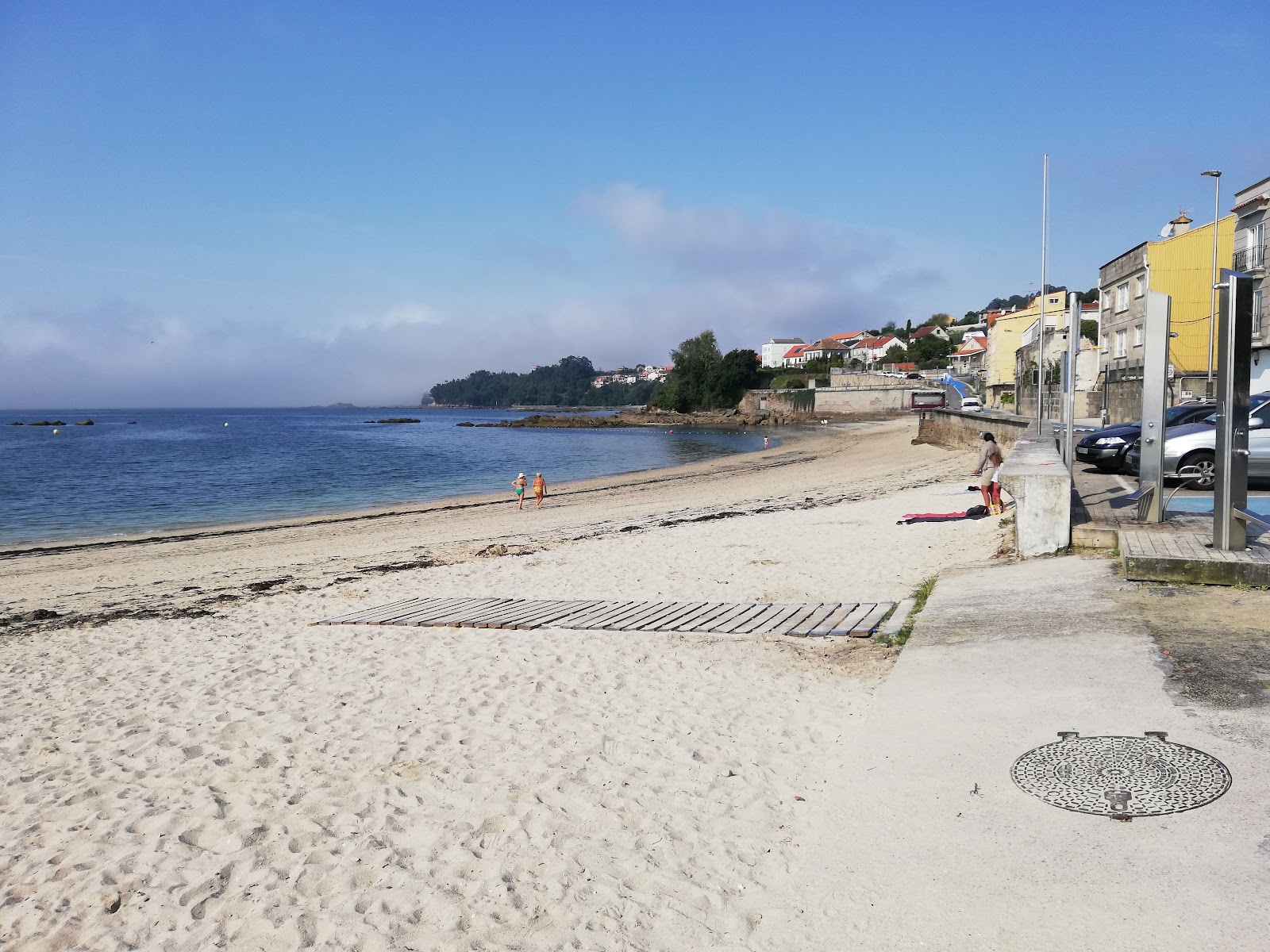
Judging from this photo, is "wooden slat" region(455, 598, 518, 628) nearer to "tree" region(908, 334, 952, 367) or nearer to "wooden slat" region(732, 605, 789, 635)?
"wooden slat" region(732, 605, 789, 635)

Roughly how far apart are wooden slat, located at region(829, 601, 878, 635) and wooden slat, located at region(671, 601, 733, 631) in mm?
1373

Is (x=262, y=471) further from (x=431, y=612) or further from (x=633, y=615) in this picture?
(x=633, y=615)

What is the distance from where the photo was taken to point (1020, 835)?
13.5ft

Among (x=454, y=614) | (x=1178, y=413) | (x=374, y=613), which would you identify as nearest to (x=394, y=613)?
(x=374, y=613)

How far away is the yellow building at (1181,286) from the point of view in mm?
36469

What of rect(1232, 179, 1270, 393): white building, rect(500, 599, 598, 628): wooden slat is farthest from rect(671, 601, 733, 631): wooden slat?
rect(1232, 179, 1270, 393): white building

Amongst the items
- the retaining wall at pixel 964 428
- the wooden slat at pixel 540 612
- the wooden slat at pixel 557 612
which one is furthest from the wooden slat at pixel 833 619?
the retaining wall at pixel 964 428

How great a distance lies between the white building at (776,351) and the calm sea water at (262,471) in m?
97.4

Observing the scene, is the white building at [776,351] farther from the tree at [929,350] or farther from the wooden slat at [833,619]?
the wooden slat at [833,619]

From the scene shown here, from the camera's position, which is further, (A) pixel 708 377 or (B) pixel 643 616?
(A) pixel 708 377

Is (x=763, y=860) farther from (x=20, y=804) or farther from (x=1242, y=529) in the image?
(x=1242, y=529)

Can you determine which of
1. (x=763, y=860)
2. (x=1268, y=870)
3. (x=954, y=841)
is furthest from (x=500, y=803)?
(x=1268, y=870)

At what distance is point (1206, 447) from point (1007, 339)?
57139mm

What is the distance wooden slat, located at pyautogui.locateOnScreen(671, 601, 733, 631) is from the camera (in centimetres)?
885
